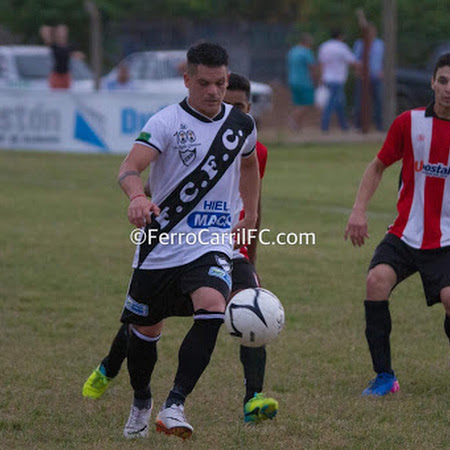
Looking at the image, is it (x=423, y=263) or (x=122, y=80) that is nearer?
(x=423, y=263)

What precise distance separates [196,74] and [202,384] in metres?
2.07

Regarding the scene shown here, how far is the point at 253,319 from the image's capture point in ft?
17.9

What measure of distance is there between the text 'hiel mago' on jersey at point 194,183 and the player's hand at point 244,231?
38cm

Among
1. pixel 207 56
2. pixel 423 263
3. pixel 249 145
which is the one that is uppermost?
pixel 207 56

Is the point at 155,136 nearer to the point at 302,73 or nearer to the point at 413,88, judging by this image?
the point at 302,73

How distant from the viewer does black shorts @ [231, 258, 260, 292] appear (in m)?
6.03

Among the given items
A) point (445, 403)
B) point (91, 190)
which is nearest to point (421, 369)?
point (445, 403)

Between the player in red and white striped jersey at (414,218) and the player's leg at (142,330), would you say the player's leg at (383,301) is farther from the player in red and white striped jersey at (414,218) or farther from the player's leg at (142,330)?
the player's leg at (142,330)

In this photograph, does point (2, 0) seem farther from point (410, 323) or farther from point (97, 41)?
Result: point (410, 323)

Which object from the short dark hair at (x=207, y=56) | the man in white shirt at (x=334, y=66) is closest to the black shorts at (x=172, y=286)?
the short dark hair at (x=207, y=56)

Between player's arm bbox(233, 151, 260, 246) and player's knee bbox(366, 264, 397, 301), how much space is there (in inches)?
35.4

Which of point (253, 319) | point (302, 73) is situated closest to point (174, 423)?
point (253, 319)

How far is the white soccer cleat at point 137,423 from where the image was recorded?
18.1ft

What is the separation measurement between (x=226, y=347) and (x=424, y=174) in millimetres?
2068
